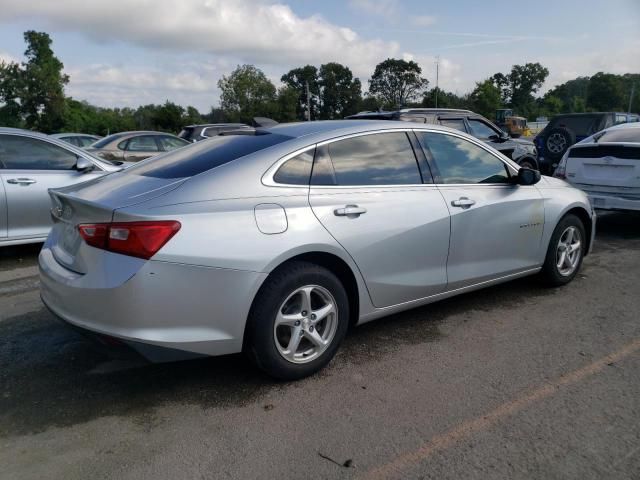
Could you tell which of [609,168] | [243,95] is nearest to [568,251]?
[609,168]

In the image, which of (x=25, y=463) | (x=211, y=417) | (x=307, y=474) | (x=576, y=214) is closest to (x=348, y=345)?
(x=211, y=417)

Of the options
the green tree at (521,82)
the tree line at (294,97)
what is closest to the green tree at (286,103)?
the tree line at (294,97)

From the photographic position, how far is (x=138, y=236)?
2812mm

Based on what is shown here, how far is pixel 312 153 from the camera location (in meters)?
3.51

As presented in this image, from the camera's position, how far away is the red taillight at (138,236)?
9.18 ft

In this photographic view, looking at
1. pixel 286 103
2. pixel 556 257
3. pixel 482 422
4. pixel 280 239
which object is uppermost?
pixel 286 103

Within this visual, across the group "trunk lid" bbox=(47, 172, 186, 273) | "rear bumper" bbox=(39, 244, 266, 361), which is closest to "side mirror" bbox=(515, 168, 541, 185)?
"rear bumper" bbox=(39, 244, 266, 361)

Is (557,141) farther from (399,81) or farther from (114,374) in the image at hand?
(399,81)

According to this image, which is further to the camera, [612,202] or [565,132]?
[565,132]

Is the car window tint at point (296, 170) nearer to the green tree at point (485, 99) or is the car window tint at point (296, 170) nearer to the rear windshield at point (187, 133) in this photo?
the rear windshield at point (187, 133)

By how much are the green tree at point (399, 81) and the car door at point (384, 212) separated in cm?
9169

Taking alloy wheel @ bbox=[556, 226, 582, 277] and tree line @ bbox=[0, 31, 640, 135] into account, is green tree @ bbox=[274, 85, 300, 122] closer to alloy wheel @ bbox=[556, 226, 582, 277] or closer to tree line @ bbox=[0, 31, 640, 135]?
tree line @ bbox=[0, 31, 640, 135]

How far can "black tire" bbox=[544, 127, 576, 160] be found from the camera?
40.6 ft

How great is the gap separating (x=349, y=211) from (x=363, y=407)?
1181mm
